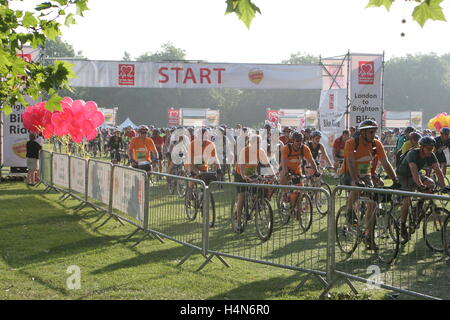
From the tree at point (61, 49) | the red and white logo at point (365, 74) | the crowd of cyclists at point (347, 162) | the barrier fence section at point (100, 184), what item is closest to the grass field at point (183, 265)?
the crowd of cyclists at point (347, 162)

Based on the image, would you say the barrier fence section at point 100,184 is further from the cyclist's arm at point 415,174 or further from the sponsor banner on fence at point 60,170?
the cyclist's arm at point 415,174

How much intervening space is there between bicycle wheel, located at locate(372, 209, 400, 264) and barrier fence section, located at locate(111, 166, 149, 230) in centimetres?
427

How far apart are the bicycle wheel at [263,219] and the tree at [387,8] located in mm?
4517

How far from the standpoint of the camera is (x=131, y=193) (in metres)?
11.4

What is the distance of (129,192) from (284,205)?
3.30 m

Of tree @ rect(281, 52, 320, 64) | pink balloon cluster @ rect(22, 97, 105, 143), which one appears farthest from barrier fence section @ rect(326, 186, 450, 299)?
Result: tree @ rect(281, 52, 320, 64)

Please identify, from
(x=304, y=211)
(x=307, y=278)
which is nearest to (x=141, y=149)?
(x=304, y=211)

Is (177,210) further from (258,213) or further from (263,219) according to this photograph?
(263,219)

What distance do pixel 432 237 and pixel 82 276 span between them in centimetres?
416

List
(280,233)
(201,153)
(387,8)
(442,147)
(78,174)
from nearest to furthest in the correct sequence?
1. (387,8)
2. (280,233)
3. (201,153)
4. (78,174)
5. (442,147)

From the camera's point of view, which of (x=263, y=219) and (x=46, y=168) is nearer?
(x=263, y=219)

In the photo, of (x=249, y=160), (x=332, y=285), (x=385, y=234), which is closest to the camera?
(x=332, y=285)

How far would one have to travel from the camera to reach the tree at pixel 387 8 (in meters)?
4.25
